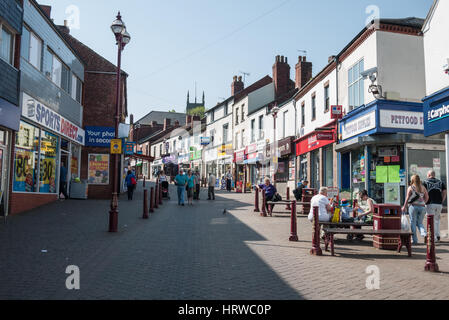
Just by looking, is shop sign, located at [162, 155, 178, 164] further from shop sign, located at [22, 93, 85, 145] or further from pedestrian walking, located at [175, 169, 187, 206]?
pedestrian walking, located at [175, 169, 187, 206]

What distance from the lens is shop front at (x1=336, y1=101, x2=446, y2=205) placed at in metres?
15.9

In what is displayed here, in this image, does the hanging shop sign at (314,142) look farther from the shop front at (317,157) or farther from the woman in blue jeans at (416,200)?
the woman in blue jeans at (416,200)

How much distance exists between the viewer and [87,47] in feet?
81.2

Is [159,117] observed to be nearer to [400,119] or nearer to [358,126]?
[358,126]

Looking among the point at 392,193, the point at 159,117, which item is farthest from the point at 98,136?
the point at 159,117

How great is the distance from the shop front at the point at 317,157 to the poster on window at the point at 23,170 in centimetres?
1390

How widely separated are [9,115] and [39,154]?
3481 mm

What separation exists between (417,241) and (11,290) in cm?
887

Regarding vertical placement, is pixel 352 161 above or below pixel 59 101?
below

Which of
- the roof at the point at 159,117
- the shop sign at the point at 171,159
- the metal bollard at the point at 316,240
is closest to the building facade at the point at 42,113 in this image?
the metal bollard at the point at 316,240

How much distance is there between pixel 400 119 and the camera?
1603 cm

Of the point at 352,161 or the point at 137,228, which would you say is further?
the point at 352,161
